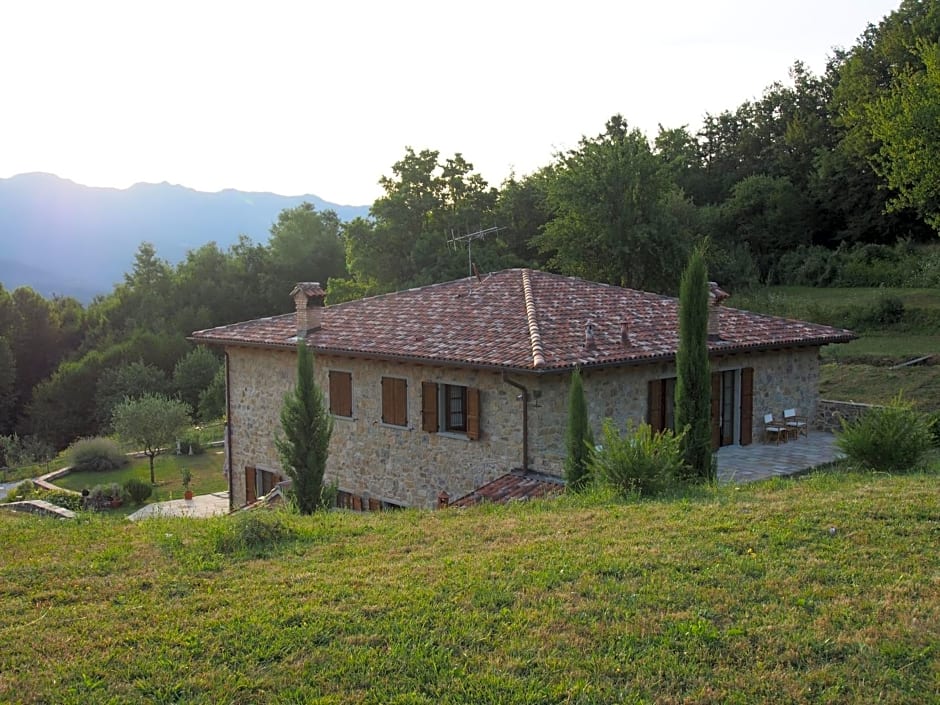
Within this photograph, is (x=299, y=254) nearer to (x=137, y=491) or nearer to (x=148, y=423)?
(x=148, y=423)

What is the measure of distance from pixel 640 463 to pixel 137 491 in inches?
734

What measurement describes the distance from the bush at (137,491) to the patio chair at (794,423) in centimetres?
1815

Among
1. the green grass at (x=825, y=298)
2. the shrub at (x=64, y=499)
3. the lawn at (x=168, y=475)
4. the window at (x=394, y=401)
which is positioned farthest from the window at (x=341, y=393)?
the green grass at (x=825, y=298)

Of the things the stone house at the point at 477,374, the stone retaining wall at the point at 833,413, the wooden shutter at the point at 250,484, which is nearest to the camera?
the stone house at the point at 477,374

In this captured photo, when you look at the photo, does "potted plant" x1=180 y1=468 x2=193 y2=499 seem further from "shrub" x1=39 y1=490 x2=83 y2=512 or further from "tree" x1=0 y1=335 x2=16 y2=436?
"tree" x1=0 y1=335 x2=16 y2=436

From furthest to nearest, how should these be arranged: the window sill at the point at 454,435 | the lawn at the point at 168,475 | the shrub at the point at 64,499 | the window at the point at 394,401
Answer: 1. the lawn at the point at 168,475
2. the shrub at the point at 64,499
3. the window at the point at 394,401
4. the window sill at the point at 454,435

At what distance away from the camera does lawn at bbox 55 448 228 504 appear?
2839cm

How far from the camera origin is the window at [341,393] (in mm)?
19125

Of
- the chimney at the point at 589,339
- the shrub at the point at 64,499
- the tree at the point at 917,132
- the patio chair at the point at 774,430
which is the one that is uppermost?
the tree at the point at 917,132

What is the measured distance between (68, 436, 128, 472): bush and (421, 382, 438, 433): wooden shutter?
2048 centimetres

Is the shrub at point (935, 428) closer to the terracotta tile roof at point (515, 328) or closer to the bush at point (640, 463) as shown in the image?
the terracotta tile roof at point (515, 328)

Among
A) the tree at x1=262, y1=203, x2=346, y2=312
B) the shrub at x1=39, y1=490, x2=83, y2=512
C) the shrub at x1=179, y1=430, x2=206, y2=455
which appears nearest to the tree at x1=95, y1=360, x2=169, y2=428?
the tree at x1=262, y1=203, x2=346, y2=312

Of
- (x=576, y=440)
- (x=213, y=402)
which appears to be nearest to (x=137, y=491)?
(x=576, y=440)

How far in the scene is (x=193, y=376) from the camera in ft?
171
